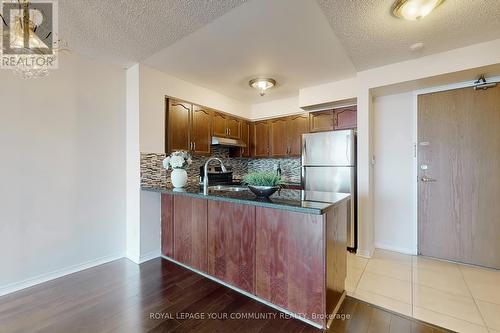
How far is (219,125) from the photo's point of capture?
12.6 feet

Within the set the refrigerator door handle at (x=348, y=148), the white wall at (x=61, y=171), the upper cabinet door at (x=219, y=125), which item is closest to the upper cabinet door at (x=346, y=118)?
the refrigerator door handle at (x=348, y=148)

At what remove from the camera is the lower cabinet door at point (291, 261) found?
159cm

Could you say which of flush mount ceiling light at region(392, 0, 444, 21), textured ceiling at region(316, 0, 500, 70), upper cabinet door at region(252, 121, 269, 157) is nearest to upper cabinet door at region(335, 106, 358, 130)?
textured ceiling at region(316, 0, 500, 70)

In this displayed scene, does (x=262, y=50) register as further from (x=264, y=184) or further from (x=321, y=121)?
(x=321, y=121)

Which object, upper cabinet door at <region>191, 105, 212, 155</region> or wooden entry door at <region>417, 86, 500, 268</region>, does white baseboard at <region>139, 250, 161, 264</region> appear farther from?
wooden entry door at <region>417, 86, 500, 268</region>

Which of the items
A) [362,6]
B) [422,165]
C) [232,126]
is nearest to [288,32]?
[362,6]

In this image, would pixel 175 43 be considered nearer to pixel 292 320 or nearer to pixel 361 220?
pixel 292 320

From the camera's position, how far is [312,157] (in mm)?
3396

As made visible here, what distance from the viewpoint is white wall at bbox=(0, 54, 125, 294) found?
2125mm

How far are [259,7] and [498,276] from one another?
11.8ft

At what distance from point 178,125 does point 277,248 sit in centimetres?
223

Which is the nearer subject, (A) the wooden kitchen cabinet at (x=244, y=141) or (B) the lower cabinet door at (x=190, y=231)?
(B) the lower cabinet door at (x=190, y=231)

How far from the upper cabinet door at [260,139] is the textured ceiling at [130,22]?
7.96 ft

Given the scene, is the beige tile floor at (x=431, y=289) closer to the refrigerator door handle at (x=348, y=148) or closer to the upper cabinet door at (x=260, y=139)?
the refrigerator door handle at (x=348, y=148)
